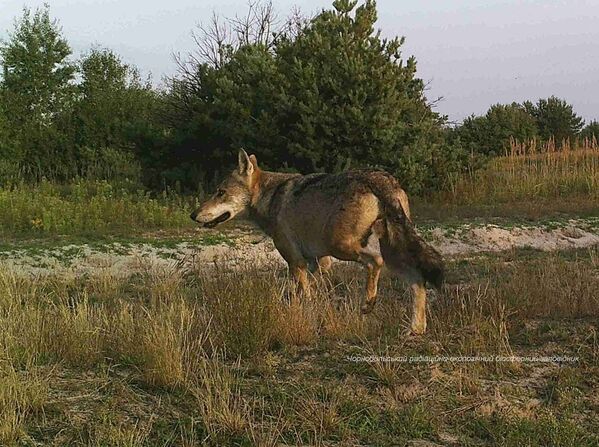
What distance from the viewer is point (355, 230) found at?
6.95 m

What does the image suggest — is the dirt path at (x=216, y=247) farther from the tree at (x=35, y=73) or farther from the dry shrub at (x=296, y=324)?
the tree at (x=35, y=73)

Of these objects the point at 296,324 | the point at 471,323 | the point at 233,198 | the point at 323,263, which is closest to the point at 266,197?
the point at 233,198

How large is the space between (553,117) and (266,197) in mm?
46403

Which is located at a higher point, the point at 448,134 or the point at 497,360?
the point at 448,134

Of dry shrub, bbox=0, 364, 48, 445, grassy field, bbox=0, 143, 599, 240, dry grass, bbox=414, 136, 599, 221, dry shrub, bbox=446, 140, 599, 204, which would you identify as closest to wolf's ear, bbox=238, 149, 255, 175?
dry shrub, bbox=0, 364, 48, 445

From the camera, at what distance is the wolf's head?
877 cm

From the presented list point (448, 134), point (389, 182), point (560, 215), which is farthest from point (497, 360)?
point (448, 134)

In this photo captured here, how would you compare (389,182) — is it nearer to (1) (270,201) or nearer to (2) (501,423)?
(1) (270,201)

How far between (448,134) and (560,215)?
5.80 m

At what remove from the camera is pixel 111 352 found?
19.1 ft

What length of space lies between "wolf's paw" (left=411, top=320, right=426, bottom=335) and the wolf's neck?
2.37 meters

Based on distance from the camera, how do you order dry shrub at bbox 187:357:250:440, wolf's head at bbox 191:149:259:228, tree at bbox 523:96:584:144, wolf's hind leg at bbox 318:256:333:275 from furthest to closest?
tree at bbox 523:96:584:144, wolf's head at bbox 191:149:259:228, wolf's hind leg at bbox 318:256:333:275, dry shrub at bbox 187:357:250:440

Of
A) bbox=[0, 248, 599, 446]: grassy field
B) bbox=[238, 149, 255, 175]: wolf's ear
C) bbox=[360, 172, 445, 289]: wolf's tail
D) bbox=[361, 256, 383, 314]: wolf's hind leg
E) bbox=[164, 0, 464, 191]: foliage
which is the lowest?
bbox=[0, 248, 599, 446]: grassy field

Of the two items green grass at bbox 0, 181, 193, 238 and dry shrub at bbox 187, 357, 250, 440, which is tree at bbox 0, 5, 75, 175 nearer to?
green grass at bbox 0, 181, 193, 238
